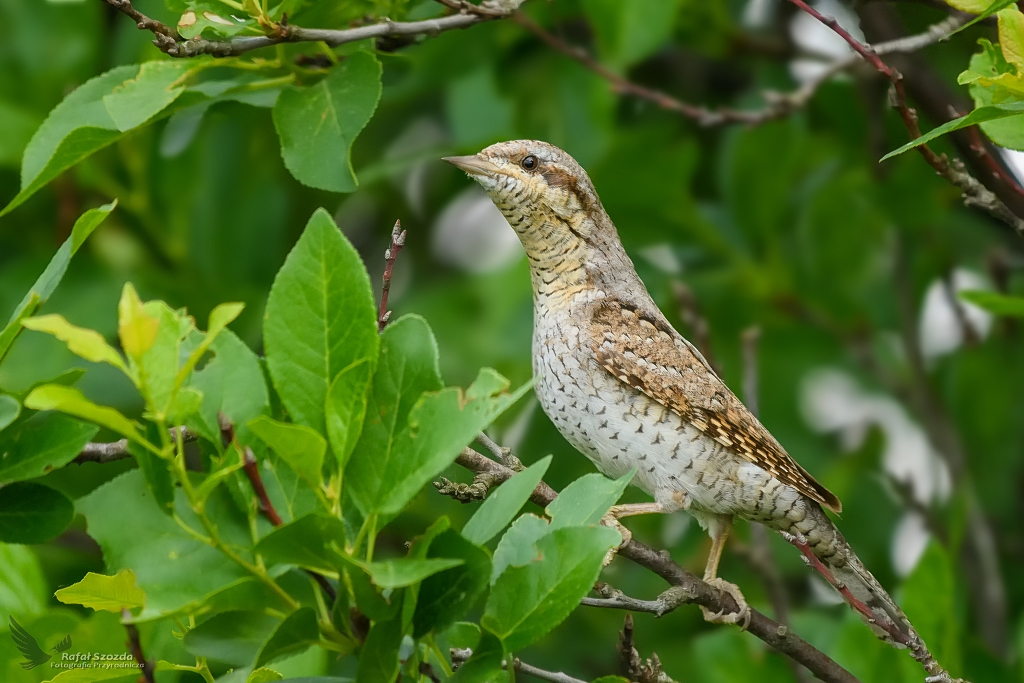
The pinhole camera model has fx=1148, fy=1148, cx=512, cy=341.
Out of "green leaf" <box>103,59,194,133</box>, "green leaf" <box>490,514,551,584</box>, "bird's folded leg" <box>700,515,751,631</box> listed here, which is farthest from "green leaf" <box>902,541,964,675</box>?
"green leaf" <box>103,59,194,133</box>

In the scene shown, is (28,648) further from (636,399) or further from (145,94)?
(636,399)

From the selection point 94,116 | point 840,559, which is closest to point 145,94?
point 94,116

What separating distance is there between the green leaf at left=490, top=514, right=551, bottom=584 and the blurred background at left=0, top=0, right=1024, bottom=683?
212cm

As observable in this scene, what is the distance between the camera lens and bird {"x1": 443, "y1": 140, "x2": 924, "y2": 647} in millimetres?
3430

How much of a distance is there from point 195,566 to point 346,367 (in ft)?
1.35

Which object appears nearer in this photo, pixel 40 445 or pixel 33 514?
pixel 40 445

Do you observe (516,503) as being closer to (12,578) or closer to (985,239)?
(12,578)

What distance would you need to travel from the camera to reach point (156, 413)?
1.68m

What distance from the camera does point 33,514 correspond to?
2348mm

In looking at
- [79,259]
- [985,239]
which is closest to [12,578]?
[79,259]

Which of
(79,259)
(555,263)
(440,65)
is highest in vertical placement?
(440,65)

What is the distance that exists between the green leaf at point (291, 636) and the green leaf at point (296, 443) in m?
0.21

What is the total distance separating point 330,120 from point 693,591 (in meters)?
1.45

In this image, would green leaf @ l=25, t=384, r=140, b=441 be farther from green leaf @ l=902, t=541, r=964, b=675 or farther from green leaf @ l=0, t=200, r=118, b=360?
green leaf @ l=902, t=541, r=964, b=675
